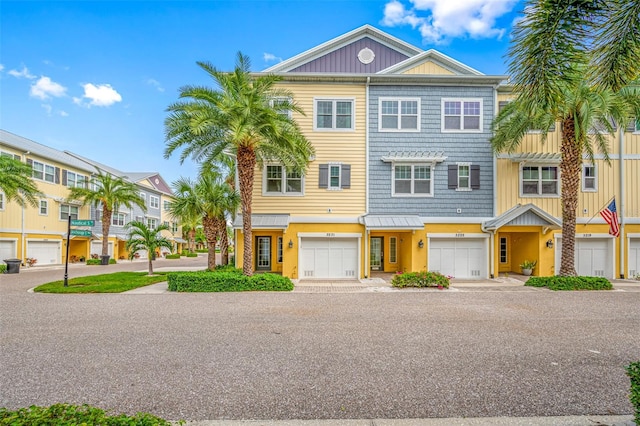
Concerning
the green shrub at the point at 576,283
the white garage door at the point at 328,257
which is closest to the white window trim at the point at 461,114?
the white garage door at the point at 328,257

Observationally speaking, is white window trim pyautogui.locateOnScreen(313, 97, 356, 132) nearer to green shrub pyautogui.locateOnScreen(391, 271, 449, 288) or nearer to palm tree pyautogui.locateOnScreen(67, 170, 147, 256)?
green shrub pyautogui.locateOnScreen(391, 271, 449, 288)

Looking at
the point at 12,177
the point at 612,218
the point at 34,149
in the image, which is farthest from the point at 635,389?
the point at 34,149

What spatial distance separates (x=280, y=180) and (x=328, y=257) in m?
4.66

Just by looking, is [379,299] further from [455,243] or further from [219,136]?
[219,136]

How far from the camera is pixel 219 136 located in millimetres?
14180

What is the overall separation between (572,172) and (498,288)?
20.2 feet

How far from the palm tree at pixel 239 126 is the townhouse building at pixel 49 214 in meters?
10.5

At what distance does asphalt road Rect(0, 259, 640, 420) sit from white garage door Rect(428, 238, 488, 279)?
21.0ft

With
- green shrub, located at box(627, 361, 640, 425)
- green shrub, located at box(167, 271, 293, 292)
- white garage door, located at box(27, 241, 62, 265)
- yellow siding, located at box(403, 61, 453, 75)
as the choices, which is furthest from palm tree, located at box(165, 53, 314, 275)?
white garage door, located at box(27, 241, 62, 265)

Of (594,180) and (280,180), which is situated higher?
(594,180)

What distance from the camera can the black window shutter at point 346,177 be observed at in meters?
16.9

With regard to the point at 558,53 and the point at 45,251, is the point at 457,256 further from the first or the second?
the point at 45,251

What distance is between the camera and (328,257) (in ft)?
55.7

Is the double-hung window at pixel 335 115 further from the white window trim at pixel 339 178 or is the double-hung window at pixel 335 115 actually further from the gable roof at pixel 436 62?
the gable roof at pixel 436 62
